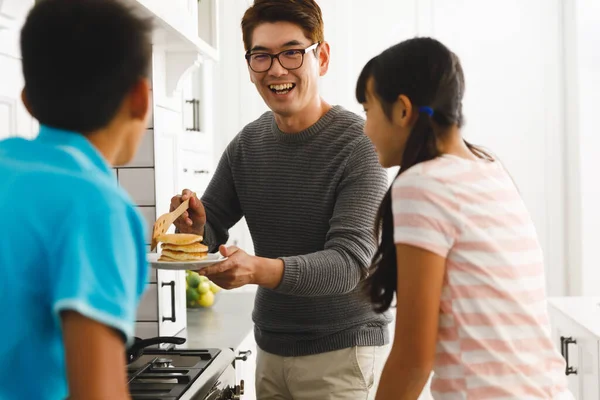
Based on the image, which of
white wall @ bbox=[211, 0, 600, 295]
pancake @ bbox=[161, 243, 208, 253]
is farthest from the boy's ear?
white wall @ bbox=[211, 0, 600, 295]

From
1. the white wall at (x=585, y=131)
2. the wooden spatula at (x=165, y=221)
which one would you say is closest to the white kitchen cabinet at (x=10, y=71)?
the wooden spatula at (x=165, y=221)

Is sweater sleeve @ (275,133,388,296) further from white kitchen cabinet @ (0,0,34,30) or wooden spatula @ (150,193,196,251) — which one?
white kitchen cabinet @ (0,0,34,30)

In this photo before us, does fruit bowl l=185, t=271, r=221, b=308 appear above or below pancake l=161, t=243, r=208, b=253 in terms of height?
below

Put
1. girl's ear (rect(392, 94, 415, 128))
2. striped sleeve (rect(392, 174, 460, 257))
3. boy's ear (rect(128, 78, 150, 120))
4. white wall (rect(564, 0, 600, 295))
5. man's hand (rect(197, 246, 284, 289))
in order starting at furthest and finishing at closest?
1. white wall (rect(564, 0, 600, 295))
2. man's hand (rect(197, 246, 284, 289))
3. girl's ear (rect(392, 94, 415, 128))
4. striped sleeve (rect(392, 174, 460, 257))
5. boy's ear (rect(128, 78, 150, 120))

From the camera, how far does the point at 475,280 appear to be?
1095 millimetres

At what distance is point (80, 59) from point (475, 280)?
65 cm

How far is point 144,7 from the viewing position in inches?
67.6

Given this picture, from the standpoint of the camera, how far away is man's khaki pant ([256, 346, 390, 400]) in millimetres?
1734

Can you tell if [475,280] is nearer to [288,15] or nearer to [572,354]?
[288,15]

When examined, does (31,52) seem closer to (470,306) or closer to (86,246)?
(86,246)

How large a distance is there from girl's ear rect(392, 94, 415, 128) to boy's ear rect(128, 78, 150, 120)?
1.71 ft

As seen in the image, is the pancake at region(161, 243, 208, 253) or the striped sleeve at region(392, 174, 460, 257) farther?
the pancake at region(161, 243, 208, 253)

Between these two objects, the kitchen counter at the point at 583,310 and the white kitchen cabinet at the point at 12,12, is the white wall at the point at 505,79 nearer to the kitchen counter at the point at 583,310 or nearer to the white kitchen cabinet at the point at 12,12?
the kitchen counter at the point at 583,310

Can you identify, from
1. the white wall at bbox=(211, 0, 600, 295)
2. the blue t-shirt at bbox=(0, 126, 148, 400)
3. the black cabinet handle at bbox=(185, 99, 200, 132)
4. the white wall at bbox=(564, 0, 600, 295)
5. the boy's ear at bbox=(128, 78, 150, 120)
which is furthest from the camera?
the white wall at bbox=(211, 0, 600, 295)
